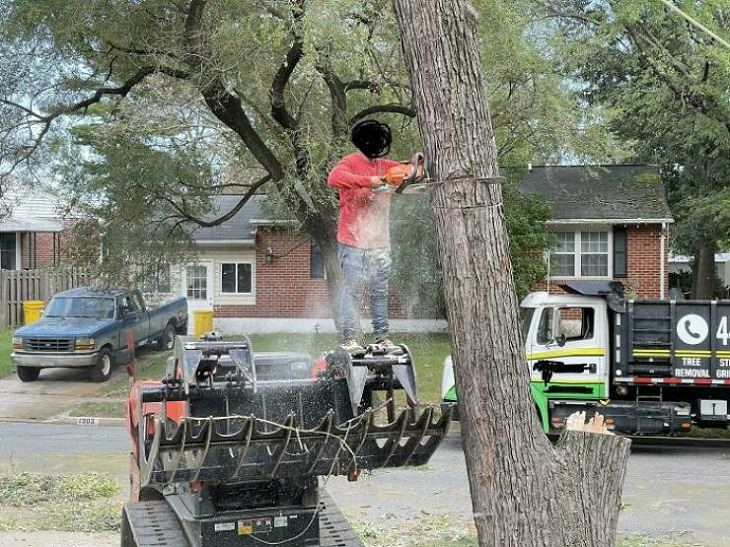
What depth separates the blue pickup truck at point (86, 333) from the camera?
20203mm

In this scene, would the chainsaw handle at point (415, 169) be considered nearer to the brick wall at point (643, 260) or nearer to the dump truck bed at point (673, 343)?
the dump truck bed at point (673, 343)

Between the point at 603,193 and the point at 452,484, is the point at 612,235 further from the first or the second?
the point at 452,484

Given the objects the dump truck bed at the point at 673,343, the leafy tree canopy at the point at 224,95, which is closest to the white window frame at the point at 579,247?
the leafy tree canopy at the point at 224,95

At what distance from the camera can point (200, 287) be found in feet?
96.6

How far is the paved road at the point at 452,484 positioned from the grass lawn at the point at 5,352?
6.39m

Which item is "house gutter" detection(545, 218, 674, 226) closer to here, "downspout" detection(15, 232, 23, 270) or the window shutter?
the window shutter

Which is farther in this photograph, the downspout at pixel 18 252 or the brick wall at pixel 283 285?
the downspout at pixel 18 252

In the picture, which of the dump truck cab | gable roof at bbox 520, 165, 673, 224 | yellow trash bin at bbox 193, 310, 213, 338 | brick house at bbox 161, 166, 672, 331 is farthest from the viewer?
brick house at bbox 161, 166, 672, 331

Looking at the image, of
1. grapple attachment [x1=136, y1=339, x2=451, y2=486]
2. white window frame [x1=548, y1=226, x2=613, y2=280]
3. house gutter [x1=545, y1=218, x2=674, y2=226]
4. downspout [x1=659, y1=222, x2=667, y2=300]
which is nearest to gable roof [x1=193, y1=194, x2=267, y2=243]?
house gutter [x1=545, y1=218, x2=674, y2=226]

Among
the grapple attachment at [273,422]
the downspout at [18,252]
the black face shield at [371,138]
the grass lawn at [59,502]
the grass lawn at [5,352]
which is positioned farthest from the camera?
the downspout at [18,252]

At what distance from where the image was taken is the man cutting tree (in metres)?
6.01

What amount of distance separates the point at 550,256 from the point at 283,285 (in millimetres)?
7567

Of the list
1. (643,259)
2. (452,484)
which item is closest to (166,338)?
(643,259)

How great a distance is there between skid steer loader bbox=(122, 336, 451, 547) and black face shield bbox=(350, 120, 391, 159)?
1.31m
